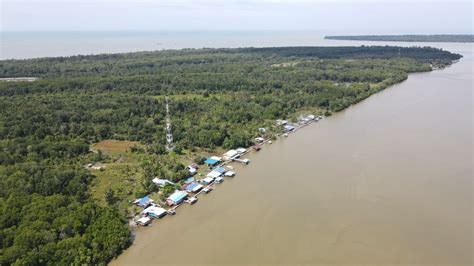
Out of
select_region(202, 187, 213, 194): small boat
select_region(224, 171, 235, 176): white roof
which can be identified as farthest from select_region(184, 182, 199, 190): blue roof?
select_region(224, 171, 235, 176): white roof

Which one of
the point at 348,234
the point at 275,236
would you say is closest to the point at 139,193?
the point at 275,236

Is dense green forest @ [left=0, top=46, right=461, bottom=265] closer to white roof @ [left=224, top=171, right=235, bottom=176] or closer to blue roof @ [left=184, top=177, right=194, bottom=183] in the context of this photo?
blue roof @ [left=184, top=177, right=194, bottom=183]

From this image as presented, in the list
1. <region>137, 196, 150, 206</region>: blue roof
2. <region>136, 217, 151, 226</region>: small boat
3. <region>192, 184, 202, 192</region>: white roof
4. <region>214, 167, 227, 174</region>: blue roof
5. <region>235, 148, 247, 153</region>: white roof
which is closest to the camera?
<region>136, 217, 151, 226</region>: small boat

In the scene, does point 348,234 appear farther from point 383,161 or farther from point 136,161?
point 136,161

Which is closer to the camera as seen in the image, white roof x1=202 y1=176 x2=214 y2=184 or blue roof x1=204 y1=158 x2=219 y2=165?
white roof x1=202 y1=176 x2=214 y2=184

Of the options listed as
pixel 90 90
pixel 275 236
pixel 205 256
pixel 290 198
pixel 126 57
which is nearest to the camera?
pixel 205 256

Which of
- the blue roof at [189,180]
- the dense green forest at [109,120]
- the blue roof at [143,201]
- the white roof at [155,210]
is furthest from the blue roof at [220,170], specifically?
the white roof at [155,210]

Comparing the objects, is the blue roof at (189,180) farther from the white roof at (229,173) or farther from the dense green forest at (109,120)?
the white roof at (229,173)
